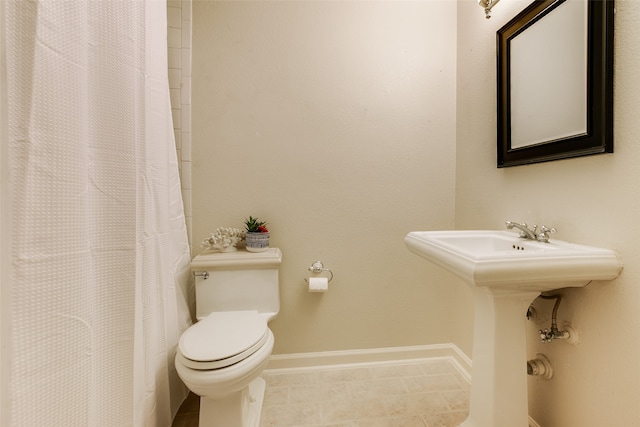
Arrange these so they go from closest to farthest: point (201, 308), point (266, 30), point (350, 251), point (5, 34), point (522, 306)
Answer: point (5, 34), point (522, 306), point (201, 308), point (266, 30), point (350, 251)

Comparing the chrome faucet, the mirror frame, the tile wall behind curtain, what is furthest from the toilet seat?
the mirror frame

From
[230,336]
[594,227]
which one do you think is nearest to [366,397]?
[230,336]

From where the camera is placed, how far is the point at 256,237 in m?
1.58

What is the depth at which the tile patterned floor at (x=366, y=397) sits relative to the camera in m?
1.34

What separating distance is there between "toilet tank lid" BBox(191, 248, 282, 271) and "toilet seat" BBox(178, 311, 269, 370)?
24 centimetres

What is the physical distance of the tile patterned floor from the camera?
134 centimetres

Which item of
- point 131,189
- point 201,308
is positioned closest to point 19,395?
point 131,189

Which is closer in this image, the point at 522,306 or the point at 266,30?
the point at 522,306

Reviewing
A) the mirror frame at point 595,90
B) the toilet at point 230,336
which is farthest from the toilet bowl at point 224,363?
the mirror frame at point 595,90

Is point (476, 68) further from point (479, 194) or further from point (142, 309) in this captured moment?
point (142, 309)

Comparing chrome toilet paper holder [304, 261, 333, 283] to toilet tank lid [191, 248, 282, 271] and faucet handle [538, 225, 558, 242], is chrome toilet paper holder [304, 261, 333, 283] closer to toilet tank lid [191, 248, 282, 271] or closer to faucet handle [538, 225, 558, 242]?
toilet tank lid [191, 248, 282, 271]

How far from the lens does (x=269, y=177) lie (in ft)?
5.51

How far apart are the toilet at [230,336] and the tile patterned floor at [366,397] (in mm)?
149

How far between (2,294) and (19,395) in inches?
9.6
